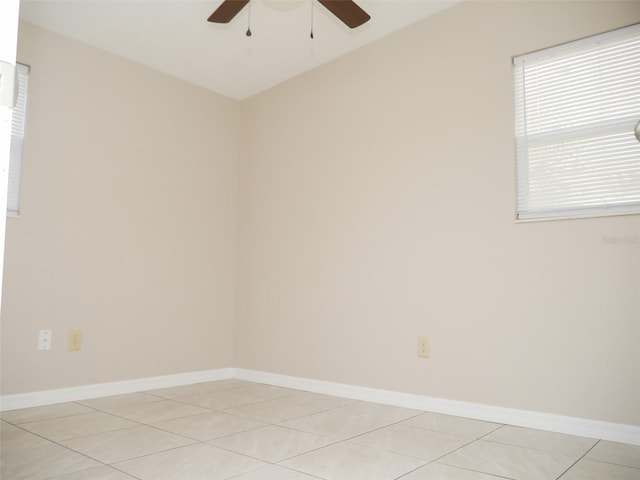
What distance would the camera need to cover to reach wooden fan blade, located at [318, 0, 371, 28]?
2176 mm

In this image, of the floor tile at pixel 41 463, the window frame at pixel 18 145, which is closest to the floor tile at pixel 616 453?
the floor tile at pixel 41 463

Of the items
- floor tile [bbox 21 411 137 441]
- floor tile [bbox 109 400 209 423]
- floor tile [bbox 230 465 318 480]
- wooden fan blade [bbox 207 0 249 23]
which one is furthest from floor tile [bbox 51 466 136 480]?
wooden fan blade [bbox 207 0 249 23]

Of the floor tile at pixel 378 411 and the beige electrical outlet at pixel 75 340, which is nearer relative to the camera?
the floor tile at pixel 378 411

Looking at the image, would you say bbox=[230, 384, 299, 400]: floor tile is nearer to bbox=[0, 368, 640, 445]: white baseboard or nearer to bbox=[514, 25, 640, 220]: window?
bbox=[0, 368, 640, 445]: white baseboard

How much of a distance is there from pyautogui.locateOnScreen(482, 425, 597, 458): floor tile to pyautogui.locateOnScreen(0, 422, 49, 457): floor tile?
1.90 meters

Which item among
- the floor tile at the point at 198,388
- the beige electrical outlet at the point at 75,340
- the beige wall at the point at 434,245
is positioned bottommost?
the floor tile at the point at 198,388

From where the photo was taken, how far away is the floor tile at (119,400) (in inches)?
105

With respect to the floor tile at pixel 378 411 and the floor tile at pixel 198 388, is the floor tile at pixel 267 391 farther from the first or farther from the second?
the floor tile at pixel 378 411

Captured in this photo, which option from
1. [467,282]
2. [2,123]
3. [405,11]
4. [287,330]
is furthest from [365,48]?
[2,123]

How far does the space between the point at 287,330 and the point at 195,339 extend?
0.71 meters

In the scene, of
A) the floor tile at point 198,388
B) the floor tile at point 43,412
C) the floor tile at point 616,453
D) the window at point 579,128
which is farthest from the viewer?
the floor tile at point 198,388

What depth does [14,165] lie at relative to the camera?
2686 mm

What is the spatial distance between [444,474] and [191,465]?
895 mm

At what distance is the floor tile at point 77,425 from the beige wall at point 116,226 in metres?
0.47
